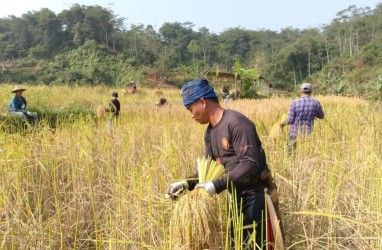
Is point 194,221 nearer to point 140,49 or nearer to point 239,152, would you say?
point 239,152

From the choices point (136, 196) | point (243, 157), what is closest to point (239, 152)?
point (243, 157)

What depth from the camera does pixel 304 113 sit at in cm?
405

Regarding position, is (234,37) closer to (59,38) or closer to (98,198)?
(59,38)

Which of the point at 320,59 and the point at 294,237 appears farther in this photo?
the point at 320,59

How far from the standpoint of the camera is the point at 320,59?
4753 centimetres

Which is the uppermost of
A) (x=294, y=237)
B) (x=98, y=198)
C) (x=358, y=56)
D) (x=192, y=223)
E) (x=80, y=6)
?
(x=80, y=6)

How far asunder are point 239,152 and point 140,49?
48.3 m

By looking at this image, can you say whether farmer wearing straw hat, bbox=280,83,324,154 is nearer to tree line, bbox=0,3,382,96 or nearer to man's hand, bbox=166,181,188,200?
man's hand, bbox=166,181,188,200

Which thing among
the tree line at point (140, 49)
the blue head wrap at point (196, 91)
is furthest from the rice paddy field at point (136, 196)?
the tree line at point (140, 49)

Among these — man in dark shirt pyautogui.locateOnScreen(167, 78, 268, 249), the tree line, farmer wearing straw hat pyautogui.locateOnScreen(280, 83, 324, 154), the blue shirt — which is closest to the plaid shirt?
farmer wearing straw hat pyautogui.locateOnScreen(280, 83, 324, 154)

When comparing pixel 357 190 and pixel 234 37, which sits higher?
pixel 234 37

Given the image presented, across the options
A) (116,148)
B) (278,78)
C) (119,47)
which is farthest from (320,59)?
(116,148)

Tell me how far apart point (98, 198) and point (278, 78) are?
45.5 metres

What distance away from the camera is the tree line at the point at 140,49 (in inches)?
1385
